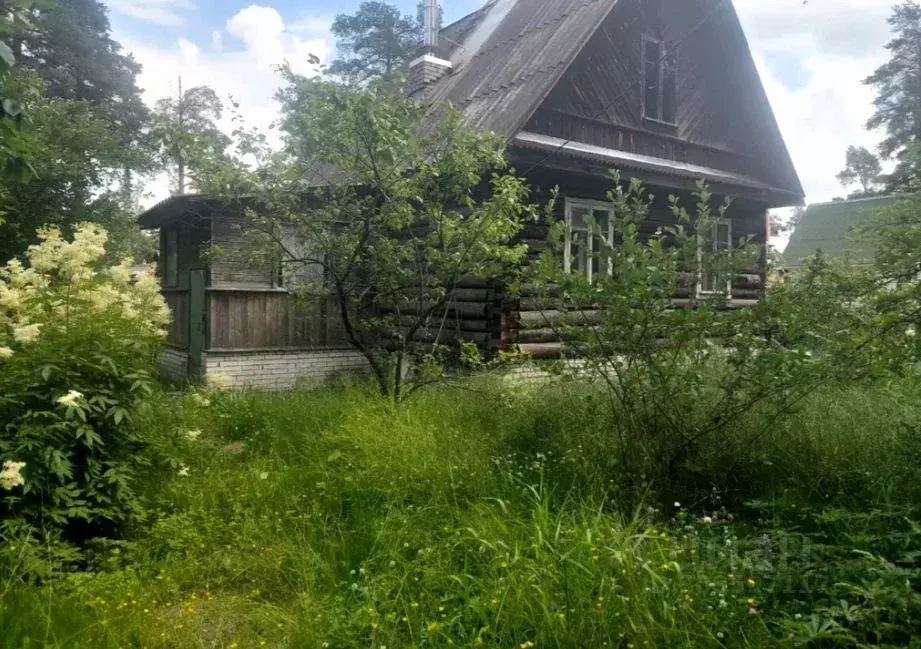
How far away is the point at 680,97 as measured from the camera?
1112 cm

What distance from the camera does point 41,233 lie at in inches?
204

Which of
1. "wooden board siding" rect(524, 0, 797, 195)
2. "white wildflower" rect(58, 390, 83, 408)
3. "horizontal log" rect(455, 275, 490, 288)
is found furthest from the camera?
"wooden board siding" rect(524, 0, 797, 195)

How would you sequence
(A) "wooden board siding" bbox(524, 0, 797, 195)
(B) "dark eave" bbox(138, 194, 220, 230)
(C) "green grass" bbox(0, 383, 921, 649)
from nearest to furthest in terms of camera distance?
(C) "green grass" bbox(0, 383, 921, 649) < (B) "dark eave" bbox(138, 194, 220, 230) < (A) "wooden board siding" bbox(524, 0, 797, 195)

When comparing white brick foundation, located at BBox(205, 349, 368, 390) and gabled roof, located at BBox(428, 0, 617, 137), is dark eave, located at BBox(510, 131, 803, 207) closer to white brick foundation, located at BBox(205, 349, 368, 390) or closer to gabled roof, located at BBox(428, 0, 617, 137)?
gabled roof, located at BBox(428, 0, 617, 137)

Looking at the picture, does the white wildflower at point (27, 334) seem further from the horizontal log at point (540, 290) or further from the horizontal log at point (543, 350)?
the horizontal log at point (543, 350)

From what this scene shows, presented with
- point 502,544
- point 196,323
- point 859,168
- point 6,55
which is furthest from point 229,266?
point 859,168

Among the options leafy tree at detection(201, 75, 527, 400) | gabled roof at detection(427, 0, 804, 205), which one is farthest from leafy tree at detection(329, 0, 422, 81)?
leafy tree at detection(201, 75, 527, 400)

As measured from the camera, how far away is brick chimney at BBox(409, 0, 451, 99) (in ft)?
40.0

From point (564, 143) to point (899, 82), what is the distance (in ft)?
84.6

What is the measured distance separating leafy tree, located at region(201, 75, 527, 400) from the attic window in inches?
220

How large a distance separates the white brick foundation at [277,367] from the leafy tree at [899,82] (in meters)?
25.7

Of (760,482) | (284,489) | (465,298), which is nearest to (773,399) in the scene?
(760,482)

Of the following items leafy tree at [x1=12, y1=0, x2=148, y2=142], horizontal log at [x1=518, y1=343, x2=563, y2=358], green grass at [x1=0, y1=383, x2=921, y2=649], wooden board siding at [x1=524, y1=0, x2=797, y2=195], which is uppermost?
leafy tree at [x1=12, y1=0, x2=148, y2=142]

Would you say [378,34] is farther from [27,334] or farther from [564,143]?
[27,334]
